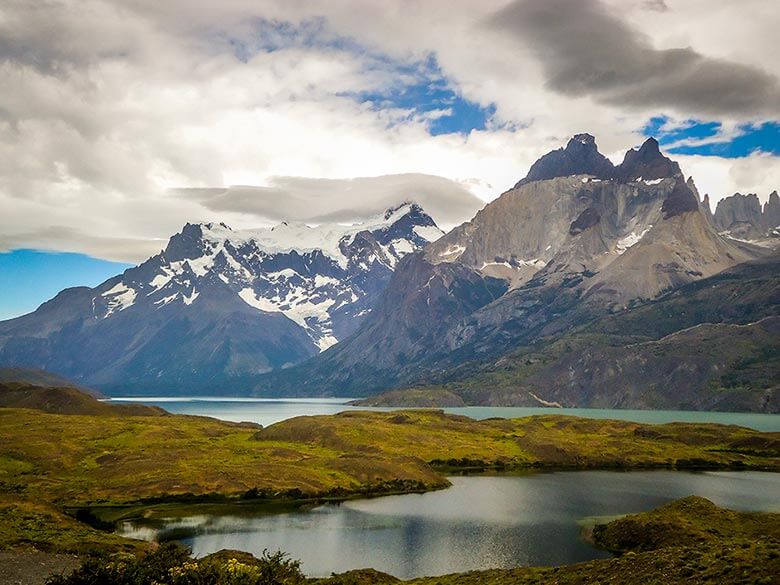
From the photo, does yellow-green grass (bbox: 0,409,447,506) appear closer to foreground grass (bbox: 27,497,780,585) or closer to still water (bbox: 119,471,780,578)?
still water (bbox: 119,471,780,578)

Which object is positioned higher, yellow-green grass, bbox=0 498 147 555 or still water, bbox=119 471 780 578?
yellow-green grass, bbox=0 498 147 555

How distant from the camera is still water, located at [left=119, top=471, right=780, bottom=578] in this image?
105688 mm

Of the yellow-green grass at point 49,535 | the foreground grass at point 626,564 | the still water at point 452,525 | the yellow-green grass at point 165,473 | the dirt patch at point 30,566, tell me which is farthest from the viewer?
the yellow-green grass at point 165,473

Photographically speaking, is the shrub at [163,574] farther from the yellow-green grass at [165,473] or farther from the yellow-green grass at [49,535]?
the yellow-green grass at [165,473]

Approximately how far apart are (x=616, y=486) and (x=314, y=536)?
85.4 m

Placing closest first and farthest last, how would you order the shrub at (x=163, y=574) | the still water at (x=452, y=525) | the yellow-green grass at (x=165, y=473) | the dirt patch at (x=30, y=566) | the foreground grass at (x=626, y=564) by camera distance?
1. the shrub at (x=163, y=574)
2. the foreground grass at (x=626, y=564)
3. the dirt patch at (x=30, y=566)
4. the still water at (x=452, y=525)
5. the yellow-green grass at (x=165, y=473)

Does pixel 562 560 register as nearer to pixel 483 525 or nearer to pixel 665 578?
pixel 483 525

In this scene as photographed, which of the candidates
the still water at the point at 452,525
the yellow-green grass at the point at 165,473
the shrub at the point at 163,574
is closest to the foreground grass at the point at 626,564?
the shrub at the point at 163,574

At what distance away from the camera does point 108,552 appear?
299 ft

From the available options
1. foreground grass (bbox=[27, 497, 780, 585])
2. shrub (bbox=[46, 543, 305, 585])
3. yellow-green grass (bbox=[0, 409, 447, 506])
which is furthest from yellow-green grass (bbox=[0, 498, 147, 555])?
yellow-green grass (bbox=[0, 409, 447, 506])

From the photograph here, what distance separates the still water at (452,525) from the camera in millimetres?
105688

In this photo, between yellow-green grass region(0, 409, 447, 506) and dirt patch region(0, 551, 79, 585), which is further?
yellow-green grass region(0, 409, 447, 506)

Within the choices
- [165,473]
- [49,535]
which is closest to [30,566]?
[49,535]

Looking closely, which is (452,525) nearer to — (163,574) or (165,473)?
(165,473)
